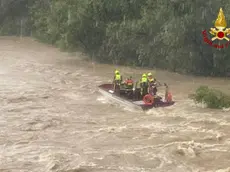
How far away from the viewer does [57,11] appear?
32.9m

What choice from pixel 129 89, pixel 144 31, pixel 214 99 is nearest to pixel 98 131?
pixel 129 89

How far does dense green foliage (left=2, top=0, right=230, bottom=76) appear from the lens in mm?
26984

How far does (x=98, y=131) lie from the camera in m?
16.0

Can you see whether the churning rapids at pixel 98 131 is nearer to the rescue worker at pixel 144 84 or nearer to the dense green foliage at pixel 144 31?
the rescue worker at pixel 144 84

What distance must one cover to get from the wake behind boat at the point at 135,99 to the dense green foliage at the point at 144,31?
25.4ft

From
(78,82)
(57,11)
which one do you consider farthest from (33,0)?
(78,82)

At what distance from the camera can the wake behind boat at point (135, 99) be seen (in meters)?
18.8

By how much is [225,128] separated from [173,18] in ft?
41.4

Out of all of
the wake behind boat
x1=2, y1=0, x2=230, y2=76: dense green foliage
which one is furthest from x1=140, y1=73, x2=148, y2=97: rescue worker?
x1=2, y1=0, x2=230, y2=76: dense green foliage

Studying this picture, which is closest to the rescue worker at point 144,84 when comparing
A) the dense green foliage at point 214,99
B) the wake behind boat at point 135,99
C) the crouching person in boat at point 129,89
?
the wake behind boat at point 135,99

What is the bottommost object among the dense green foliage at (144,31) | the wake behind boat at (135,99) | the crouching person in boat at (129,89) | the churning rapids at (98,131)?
the churning rapids at (98,131)

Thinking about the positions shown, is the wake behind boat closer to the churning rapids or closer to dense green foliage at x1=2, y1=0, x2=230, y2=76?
the churning rapids

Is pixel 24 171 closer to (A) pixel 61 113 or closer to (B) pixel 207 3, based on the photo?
(A) pixel 61 113

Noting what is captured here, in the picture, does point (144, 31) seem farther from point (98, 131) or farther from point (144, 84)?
point (98, 131)
